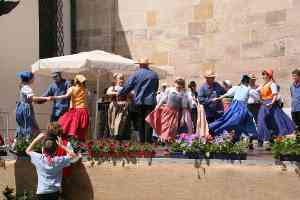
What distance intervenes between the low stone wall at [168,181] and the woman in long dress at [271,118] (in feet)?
8.15

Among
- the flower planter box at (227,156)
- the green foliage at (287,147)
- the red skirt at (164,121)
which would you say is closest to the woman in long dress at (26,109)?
the red skirt at (164,121)

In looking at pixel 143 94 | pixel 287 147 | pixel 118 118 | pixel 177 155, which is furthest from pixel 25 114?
pixel 287 147

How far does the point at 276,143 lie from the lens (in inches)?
343

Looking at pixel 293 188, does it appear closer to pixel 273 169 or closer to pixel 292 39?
pixel 273 169

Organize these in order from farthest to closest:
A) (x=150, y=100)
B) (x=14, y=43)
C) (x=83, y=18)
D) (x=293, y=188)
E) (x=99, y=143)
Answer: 1. (x=83, y=18)
2. (x=14, y=43)
3. (x=150, y=100)
4. (x=99, y=143)
5. (x=293, y=188)

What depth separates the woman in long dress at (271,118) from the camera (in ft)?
36.0

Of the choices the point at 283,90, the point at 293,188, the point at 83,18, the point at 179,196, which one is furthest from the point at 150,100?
the point at 83,18

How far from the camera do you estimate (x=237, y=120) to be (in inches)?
424

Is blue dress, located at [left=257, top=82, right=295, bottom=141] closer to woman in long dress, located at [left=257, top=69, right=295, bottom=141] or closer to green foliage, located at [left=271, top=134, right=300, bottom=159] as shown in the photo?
woman in long dress, located at [left=257, top=69, right=295, bottom=141]

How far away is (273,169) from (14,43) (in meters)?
9.05

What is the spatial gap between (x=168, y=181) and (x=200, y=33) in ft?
23.4

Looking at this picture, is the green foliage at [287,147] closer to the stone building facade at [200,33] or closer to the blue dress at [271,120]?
the blue dress at [271,120]

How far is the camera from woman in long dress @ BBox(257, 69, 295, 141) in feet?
36.0

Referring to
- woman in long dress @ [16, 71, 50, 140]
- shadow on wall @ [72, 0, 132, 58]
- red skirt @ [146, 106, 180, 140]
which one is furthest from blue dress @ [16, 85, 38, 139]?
shadow on wall @ [72, 0, 132, 58]
